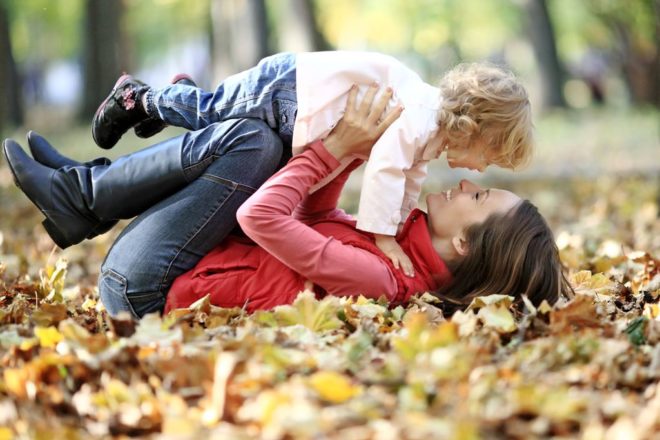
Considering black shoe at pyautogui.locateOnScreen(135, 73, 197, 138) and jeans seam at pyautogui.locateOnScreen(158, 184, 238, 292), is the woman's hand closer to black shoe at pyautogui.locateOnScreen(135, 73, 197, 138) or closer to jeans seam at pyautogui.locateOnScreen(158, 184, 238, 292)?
jeans seam at pyautogui.locateOnScreen(158, 184, 238, 292)

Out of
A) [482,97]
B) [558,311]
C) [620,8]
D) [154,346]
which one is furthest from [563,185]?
[620,8]

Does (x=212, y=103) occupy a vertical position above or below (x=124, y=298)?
above

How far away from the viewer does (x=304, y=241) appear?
3.23m

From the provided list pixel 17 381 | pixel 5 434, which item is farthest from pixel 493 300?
pixel 5 434

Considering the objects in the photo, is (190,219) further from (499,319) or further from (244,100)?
(499,319)

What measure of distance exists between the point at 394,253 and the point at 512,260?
47 cm

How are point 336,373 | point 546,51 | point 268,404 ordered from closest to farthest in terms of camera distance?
point 268,404 → point 336,373 → point 546,51

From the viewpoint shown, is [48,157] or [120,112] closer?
[48,157]

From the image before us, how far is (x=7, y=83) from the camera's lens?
1694cm

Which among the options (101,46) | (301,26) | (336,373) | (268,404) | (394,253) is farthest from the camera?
(101,46)

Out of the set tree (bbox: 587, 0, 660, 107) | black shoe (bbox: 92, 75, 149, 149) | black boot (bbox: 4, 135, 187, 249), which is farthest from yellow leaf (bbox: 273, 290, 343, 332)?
tree (bbox: 587, 0, 660, 107)

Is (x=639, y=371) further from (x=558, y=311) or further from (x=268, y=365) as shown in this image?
(x=268, y=365)

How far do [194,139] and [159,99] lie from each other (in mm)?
372

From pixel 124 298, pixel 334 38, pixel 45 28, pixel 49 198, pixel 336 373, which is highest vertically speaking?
pixel 49 198
